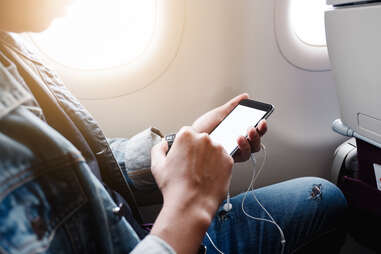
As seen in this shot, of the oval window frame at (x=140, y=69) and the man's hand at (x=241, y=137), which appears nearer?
the man's hand at (x=241, y=137)

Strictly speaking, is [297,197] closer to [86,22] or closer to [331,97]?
[331,97]

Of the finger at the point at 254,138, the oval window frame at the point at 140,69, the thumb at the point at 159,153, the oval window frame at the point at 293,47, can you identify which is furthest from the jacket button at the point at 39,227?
the oval window frame at the point at 293,47

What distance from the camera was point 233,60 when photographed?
40.1 inches

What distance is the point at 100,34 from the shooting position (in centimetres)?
92

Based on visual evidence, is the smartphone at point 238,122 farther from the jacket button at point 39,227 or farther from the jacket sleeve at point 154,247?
the jacket button at point 39,227

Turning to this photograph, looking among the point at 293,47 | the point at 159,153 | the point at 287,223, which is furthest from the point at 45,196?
the point at 293,47

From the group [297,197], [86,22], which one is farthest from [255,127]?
[86,22]

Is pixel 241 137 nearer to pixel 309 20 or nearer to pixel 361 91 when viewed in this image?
pixel 361 91

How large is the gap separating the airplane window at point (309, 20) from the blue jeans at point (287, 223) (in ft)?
1.65

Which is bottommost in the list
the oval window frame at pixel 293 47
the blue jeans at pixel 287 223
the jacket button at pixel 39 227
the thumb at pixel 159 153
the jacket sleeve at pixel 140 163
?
the blue jeans at pixel 287 223

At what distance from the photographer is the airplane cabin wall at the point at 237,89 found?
0.96 metres

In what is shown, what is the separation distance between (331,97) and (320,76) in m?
0.11

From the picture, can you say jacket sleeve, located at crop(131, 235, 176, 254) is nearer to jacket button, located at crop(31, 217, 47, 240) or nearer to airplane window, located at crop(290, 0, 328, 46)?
jacket button, located at crop(31, 217, 47, 240)

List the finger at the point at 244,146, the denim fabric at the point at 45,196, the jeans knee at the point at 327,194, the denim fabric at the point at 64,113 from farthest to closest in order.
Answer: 1. the jeans knee at the point at 327,194
2. the finger at the point at 244,146
3. the denim fabric at the point at 64,113
4. the denim fabric at the point at 45,196
